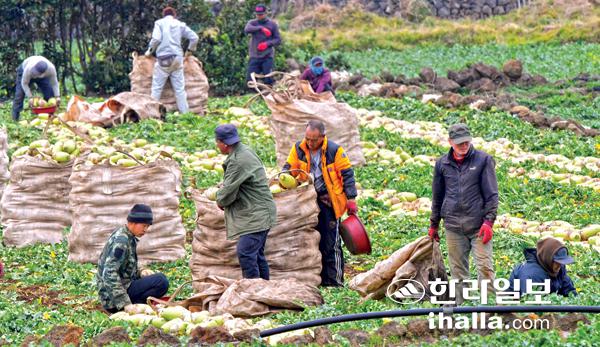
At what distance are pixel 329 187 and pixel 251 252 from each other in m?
1.08

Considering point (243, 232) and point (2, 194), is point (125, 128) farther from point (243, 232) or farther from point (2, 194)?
point (243, 232)

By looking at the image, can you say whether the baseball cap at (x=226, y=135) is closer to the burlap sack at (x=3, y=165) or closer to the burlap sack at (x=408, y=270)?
the burlap sack at (x=408, y=270)

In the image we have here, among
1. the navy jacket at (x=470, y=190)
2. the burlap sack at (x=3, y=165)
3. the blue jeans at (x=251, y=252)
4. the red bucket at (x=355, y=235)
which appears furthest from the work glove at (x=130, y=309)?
the burlap sack at (x=3, y=165)

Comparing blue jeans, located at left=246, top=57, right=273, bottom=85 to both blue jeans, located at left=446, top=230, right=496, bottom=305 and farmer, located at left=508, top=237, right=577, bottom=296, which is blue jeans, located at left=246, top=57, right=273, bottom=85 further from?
farmer, located at left=508, top=237, right=577, bottom=296

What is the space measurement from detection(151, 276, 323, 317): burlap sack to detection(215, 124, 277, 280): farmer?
36cm

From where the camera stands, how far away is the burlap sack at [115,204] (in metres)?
10.9

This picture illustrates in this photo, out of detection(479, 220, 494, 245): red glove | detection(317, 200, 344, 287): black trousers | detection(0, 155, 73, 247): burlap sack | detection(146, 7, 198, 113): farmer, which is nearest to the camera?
detection(479, 220, 494, 245): red glove

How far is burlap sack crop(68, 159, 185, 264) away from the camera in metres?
10.9

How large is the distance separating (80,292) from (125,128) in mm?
7511

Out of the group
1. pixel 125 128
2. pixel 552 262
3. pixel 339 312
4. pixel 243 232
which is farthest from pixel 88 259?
pixel 125 128

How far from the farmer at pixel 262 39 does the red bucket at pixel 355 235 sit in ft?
33.9

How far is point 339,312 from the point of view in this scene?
8.45 meters

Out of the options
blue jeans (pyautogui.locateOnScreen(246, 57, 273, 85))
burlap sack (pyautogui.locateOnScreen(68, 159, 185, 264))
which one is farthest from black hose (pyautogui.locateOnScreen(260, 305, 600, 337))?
blue jeans (pyautogui.locateOnScreen(246, 57, 273, 85))

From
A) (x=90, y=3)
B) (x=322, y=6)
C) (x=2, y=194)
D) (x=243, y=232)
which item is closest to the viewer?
(x=243, y=232)
